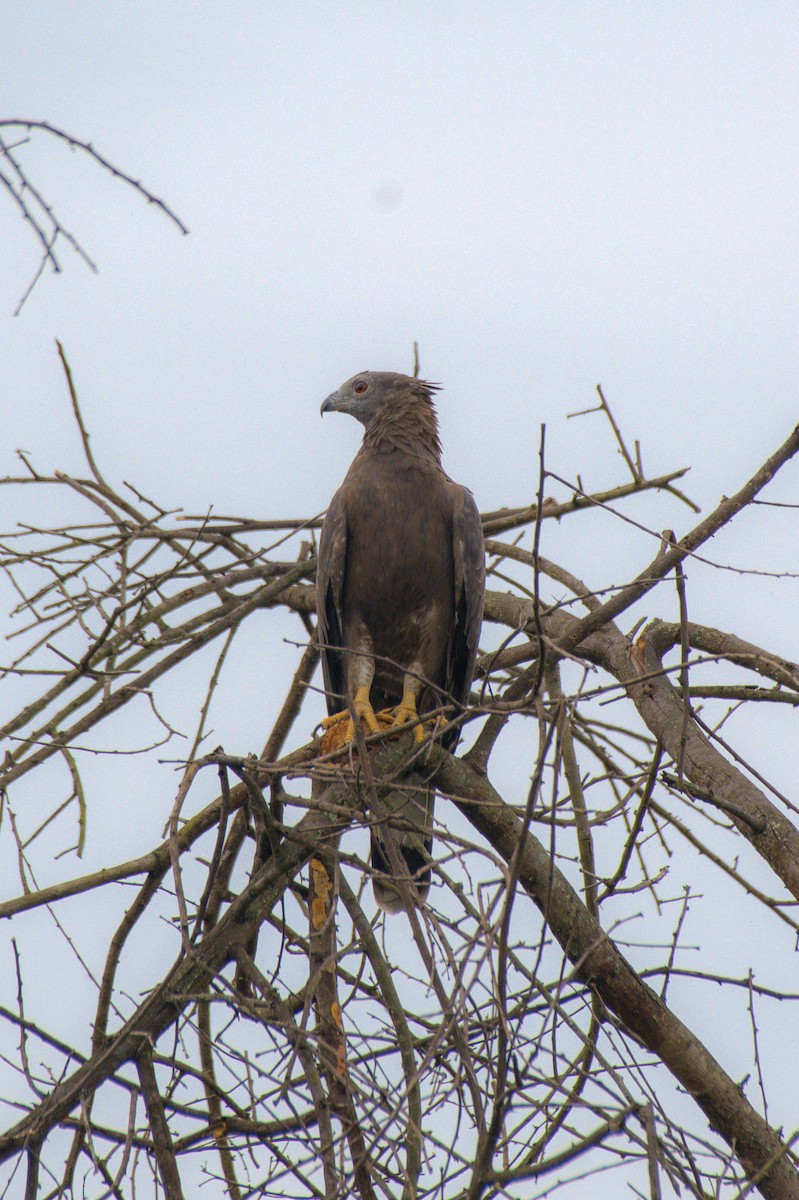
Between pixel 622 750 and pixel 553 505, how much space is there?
1.32m

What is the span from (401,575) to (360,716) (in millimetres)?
702

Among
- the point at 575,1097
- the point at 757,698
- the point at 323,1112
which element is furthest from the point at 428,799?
the point at 575,1097

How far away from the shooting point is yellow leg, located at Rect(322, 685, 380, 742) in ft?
16.2

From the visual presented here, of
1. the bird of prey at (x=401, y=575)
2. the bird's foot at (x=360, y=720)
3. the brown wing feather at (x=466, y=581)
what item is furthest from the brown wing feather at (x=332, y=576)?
the brown wing feather at (x=466, y=581)

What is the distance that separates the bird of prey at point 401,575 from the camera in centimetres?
558

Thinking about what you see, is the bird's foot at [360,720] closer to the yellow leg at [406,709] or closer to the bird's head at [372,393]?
the yellow leg at [406,709]

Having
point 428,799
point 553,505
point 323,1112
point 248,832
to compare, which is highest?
point 553,505

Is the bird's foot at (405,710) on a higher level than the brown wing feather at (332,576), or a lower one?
lower

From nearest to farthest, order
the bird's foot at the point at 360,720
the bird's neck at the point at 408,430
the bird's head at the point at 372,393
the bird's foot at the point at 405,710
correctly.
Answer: the bird's foot at the point at 360,720 → the bird's foot at the point at 405,710 → the bird's neck at the point at 408,430 → the bird's head at the point at 372,393

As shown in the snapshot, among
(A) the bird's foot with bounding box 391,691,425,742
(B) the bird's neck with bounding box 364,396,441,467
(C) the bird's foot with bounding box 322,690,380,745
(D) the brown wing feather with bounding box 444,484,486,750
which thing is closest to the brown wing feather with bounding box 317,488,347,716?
(C) the bird's foot with bounding box 322,690,380,745

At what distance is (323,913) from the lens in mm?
4016

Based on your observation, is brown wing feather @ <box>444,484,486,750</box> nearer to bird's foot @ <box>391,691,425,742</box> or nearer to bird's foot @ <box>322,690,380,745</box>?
bird's foot @ <box>391,691,425,742</box>

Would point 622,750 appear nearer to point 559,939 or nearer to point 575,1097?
point 559,939

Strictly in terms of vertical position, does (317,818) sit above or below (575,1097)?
above
